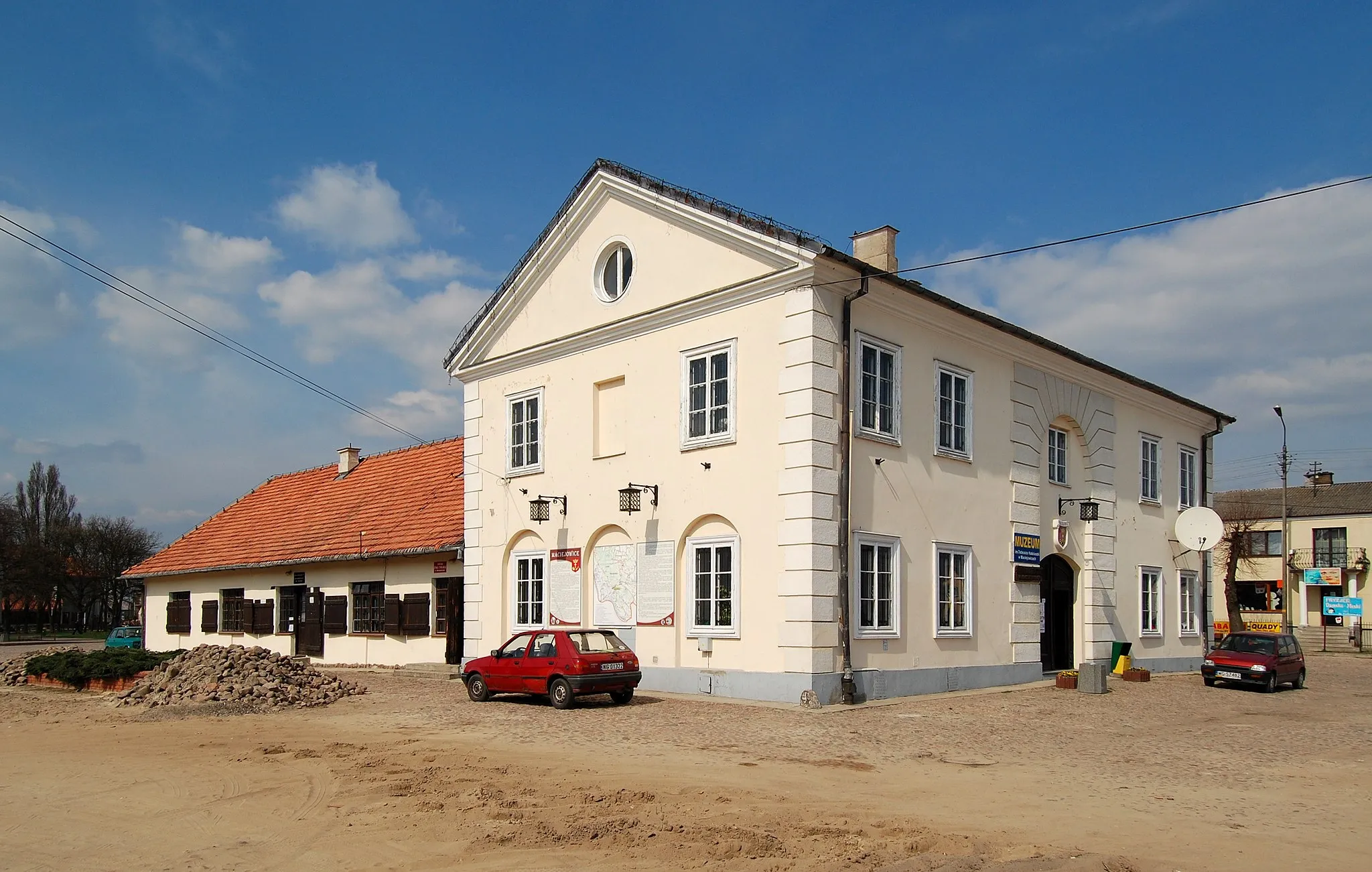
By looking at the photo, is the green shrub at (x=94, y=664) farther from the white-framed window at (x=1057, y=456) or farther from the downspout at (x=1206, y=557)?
the downspout at (x=1206, y=557)

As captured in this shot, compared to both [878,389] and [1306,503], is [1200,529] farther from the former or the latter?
[1306,503]

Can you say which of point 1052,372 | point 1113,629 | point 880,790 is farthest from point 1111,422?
point 880,790

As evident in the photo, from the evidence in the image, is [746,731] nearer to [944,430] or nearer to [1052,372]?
[944,430]

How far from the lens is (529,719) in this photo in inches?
625

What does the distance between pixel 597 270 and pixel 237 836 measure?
15078 millimetres

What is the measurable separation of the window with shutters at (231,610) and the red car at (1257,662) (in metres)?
26.3

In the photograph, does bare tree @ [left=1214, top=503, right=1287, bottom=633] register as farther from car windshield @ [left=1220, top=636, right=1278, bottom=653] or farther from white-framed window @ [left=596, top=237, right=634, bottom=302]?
white-framed window @ [left=596, top=237, right=634, bottom=302]

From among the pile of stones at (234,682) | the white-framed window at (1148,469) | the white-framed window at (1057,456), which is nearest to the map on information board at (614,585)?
the pile of stones at (234,682)

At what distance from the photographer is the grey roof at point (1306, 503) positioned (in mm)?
56031

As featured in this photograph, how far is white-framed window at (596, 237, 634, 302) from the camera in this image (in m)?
21.4

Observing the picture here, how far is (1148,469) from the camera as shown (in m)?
27.4

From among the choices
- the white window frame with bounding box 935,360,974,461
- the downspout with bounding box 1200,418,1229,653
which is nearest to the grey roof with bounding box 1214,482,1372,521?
the downspout with bounding box 1200,418,1229,653

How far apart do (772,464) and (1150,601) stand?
14088 mm

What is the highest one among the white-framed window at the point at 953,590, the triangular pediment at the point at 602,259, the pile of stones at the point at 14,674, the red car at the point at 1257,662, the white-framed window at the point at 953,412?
the triangular pediment at the point at 602,259
